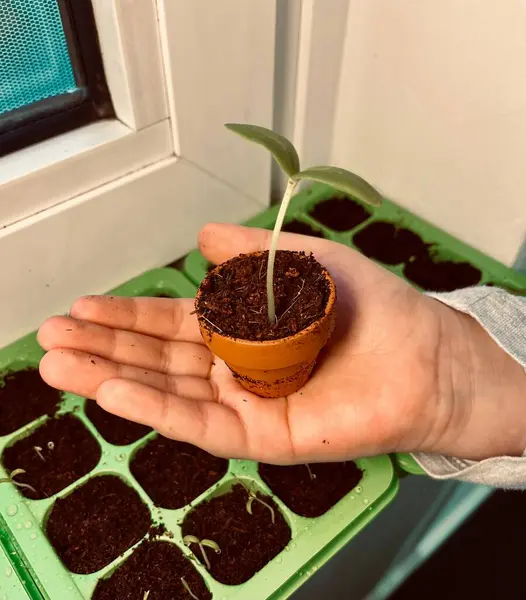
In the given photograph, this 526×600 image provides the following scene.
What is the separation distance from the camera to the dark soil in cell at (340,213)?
37.6 inches

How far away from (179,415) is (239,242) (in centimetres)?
23

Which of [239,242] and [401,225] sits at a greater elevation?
[239,242]

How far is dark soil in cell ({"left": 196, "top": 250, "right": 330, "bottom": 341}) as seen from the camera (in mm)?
547

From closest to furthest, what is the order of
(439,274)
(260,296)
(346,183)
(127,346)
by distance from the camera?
1. (346,183)
2. (260,296)
3. (127,346)
4. (439,274)

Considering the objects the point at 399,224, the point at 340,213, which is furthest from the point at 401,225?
the point at 340,213

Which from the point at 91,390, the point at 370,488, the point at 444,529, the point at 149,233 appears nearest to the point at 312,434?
the point at 370,488

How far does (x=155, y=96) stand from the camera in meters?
0.71

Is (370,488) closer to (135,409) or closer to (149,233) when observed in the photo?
(135,409)

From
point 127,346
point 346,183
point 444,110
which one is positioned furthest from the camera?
point 444,110

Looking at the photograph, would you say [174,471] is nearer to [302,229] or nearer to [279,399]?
[279,399]

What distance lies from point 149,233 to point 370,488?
0.44 meters

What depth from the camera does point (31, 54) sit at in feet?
2.11

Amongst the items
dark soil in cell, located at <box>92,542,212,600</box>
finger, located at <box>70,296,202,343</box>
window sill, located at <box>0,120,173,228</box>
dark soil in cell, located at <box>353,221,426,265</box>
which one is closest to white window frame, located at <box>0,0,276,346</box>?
window sill, located at <box>0,120,173,228</box>

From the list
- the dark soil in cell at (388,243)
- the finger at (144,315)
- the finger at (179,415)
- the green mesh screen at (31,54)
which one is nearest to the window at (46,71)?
the green mesh screen at (31,54)
